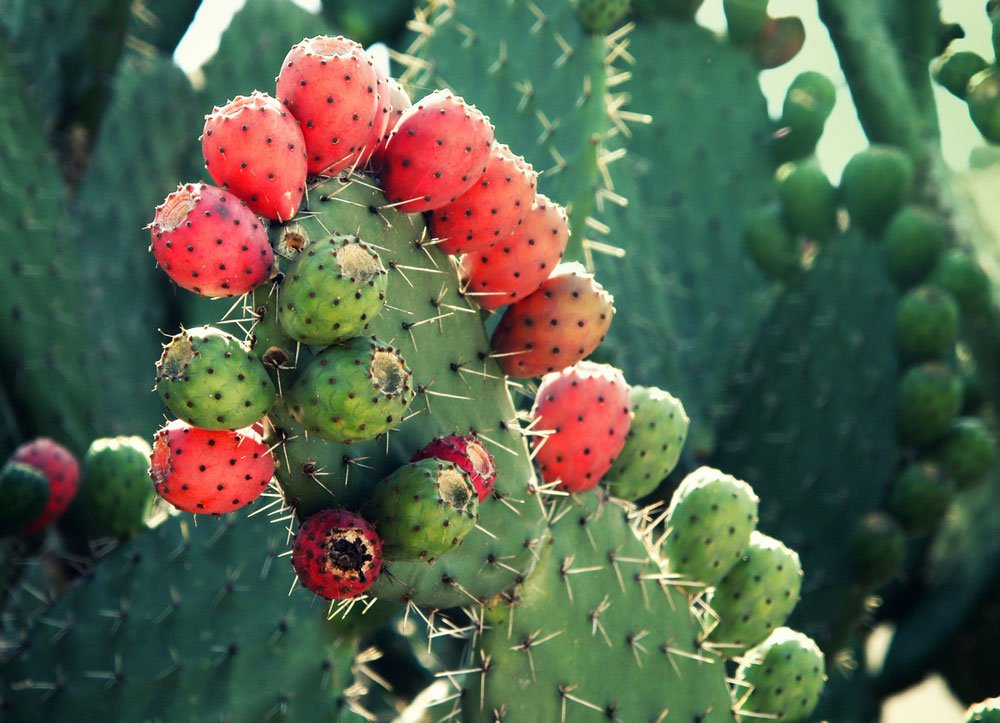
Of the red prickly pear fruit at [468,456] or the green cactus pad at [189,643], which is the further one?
the green cactus pad at [189,643]

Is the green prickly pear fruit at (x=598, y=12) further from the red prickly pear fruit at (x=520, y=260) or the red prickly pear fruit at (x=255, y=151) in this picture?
the red prickly pear fruit at (x=255, y=151)

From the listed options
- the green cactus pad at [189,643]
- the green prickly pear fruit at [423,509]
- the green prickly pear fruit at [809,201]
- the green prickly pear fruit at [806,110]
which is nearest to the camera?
the green prickly pear fruit at [423,509]

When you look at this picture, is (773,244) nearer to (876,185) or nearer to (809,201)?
(809,201)

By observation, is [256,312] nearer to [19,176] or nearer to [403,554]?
[403,554]

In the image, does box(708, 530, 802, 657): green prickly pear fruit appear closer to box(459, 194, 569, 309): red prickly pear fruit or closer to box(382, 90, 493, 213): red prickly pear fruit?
box(459, 194, 569, 309): red prickly pear fruit

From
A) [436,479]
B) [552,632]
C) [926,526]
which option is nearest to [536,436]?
[552,632]

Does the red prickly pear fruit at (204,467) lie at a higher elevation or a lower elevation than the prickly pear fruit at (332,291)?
lower

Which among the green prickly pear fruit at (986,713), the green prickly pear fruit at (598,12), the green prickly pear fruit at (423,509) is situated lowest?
the green prickly pear fruit at (423,509)

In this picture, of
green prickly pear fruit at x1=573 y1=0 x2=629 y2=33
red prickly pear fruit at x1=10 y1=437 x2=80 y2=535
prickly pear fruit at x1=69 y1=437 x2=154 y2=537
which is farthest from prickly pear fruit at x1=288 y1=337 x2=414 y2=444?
green prickly pear fruit at x1=573 y1=0 x2=629 y2=33

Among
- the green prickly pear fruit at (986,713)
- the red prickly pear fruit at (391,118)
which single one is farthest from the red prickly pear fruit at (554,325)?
the green prickly pear fruit at (986,713)
